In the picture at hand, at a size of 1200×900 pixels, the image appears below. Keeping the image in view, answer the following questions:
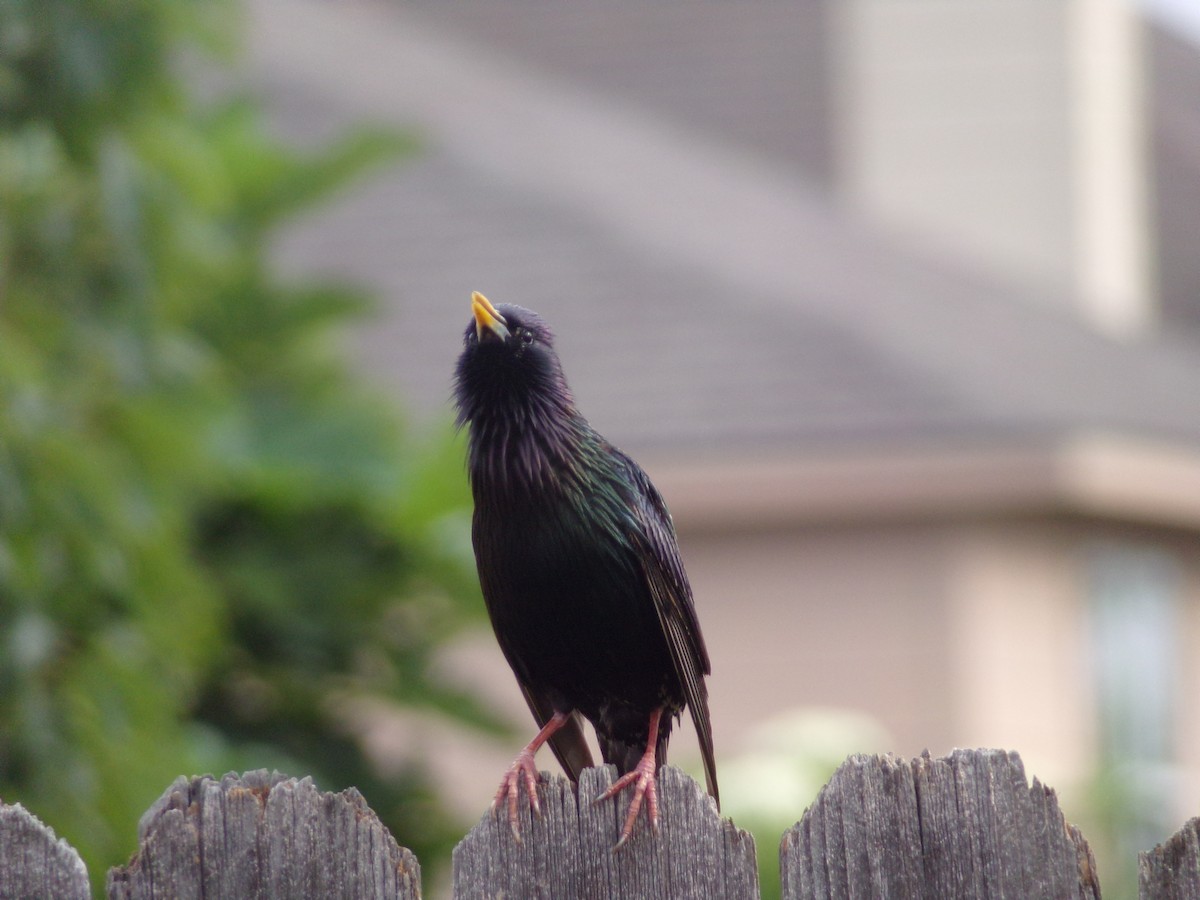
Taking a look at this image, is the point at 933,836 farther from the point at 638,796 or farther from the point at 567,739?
the point at 567,739

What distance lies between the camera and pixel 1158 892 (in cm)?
217

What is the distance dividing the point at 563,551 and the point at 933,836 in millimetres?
1124

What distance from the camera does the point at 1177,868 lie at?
2.16 meters

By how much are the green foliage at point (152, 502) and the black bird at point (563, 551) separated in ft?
4.32

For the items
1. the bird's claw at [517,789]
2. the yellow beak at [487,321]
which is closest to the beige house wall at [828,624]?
the yellow beak at [487,321]

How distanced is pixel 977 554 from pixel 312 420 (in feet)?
16.1

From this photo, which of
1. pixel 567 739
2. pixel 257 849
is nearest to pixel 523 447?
pixel 567 739

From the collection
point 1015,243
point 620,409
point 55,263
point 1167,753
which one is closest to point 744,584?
point 620,409

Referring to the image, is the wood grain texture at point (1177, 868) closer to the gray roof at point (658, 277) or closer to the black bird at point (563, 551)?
the black bird at point (563, 551)

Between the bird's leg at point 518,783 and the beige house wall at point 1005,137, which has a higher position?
the beige house wall at point 1005,137

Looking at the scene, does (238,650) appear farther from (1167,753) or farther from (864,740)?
(1167,753)

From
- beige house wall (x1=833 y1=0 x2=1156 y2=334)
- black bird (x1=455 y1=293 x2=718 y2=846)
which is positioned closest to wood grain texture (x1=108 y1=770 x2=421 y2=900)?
black bird (x1=455 y1=293 x2=718 y2=846)

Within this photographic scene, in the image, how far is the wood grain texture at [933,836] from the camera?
85.5 inches

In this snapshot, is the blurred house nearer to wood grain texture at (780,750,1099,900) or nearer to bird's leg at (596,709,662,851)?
bird's leg at (596,709,662,851)
